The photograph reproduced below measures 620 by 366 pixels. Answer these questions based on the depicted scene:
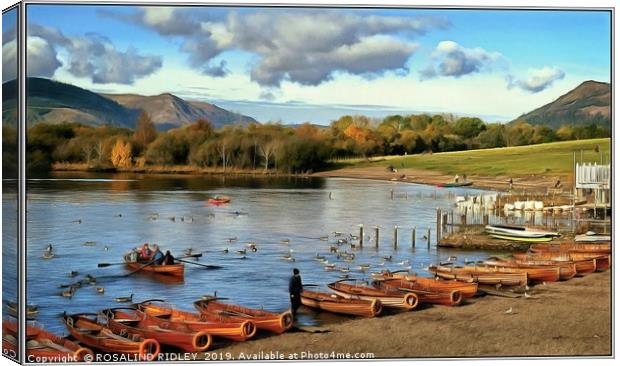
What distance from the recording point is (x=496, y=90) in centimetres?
1595

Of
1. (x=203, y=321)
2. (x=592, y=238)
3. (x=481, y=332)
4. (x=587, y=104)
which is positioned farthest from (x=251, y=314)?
(x=587, y=104)

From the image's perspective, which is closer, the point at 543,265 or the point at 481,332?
the point at 481,332

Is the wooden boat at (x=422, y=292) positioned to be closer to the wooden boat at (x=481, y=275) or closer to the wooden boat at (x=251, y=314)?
the wooden boat at (x=481, y=275)

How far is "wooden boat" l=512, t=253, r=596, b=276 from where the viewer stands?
51.9ft

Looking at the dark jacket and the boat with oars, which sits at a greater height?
the dark jacket

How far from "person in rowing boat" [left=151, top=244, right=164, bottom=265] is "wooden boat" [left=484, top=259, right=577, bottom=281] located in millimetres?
4622

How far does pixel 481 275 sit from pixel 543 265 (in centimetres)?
96

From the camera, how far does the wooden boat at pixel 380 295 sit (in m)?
15.2

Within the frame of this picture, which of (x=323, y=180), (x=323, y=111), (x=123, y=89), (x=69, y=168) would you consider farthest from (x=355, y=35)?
(x=69, y=168)

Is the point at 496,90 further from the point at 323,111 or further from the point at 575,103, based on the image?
the point at 323,111

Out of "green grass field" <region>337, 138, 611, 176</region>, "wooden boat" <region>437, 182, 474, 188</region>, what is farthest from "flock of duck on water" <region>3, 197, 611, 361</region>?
"green grass field" <region>337, 138, 611, 176</region>

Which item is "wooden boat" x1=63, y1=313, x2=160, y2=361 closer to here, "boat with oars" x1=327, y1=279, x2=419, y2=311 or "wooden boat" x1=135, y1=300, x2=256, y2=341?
"wooden boat" x1=135, y1=300, x2=256, y2=341

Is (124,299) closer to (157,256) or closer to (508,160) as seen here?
(157,256)

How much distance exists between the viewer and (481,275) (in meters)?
15.7
